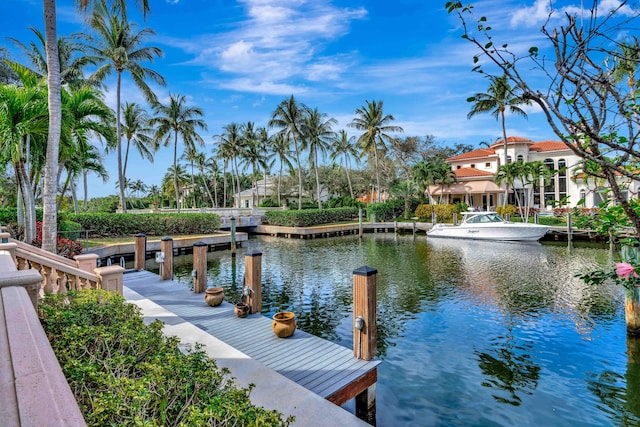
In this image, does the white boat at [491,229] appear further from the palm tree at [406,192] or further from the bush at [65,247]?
the bush at [65,247]

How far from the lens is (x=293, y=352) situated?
5590 millimetres

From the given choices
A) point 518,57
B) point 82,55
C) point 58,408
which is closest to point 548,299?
point 518,57

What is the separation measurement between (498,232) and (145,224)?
23304 mm

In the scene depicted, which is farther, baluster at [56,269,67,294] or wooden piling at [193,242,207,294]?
wooden piling at [193,242,207,294]

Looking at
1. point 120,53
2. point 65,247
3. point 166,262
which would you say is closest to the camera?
point 166,262

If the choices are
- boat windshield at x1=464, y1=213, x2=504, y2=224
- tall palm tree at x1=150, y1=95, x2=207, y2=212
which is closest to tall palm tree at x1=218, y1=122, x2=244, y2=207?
tall palm tree at x1=150, y1=95, x2=207, y2=212

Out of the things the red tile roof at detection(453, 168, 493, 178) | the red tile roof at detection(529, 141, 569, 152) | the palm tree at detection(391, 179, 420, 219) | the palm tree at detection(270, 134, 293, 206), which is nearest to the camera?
the red tile roof at detection(529, 141, 569, 152)

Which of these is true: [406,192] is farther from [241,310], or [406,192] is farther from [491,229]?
[241,310]

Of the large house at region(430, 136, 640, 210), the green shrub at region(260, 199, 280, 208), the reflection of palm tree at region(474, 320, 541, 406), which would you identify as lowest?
the reflection of palm tree at region(474, 320, 541, 406)

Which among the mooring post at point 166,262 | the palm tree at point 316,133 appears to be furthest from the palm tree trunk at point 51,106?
the palm tree at point 316,133

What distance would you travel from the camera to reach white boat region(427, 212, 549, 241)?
2234cm

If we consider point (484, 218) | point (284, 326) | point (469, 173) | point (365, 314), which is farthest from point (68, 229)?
point (469, 173)

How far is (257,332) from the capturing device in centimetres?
649

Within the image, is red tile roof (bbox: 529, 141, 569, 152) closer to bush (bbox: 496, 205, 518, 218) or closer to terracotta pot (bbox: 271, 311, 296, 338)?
bush (bbox: 496, 205, 518, 218)
